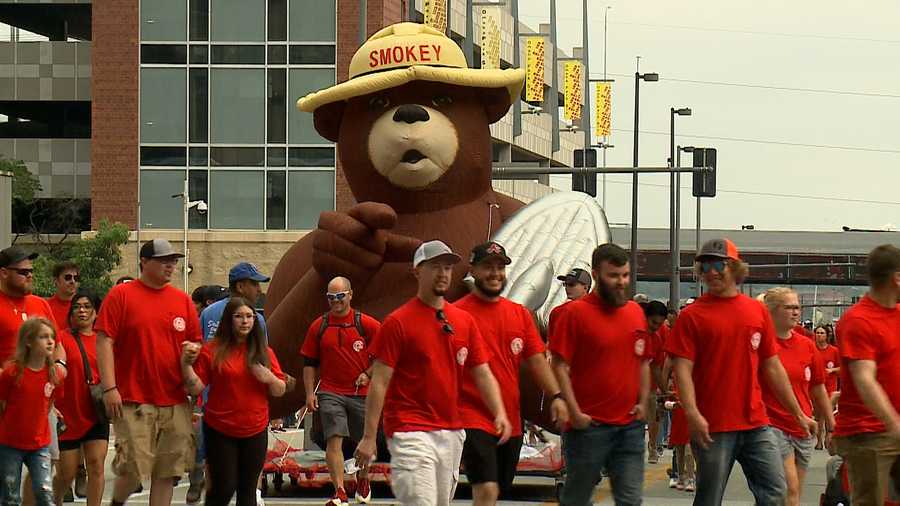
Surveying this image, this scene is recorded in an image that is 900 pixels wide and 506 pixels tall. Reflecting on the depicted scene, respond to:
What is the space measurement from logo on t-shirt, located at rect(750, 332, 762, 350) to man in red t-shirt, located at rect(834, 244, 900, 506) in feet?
1.67

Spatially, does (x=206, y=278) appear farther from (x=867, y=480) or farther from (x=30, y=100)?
(x=867, y=480)

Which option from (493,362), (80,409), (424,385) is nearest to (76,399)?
(80,409)

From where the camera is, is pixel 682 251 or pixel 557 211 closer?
pixel 557 211

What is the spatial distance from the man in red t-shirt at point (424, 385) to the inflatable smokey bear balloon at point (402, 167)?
5068mm

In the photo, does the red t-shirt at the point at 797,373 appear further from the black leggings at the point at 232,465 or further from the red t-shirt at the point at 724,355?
the black leggings at the point at 232,465

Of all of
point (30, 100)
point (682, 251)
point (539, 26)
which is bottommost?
point (682, 251)

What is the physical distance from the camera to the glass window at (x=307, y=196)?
44.3 m

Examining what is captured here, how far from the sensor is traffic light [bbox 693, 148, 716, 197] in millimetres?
38000

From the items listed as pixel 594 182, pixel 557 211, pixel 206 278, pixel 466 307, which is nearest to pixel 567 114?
pixel 206 278

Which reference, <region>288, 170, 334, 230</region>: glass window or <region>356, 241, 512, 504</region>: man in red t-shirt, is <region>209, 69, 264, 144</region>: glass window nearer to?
<region>288, 170, 334, 230</region>: glass window

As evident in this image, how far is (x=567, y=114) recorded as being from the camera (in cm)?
5197

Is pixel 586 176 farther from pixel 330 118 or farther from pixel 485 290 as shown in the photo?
pixel 485 290

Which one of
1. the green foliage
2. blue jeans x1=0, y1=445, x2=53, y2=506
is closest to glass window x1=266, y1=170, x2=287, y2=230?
the green foliage

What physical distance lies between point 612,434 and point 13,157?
Answer: 42.0 metres
